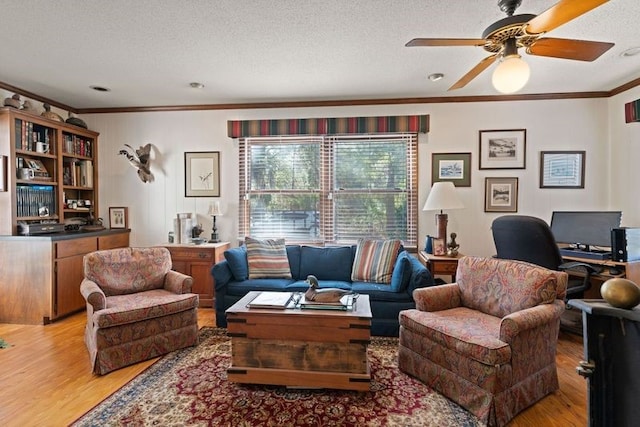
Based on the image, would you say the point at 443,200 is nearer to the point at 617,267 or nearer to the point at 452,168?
the point at 452,168

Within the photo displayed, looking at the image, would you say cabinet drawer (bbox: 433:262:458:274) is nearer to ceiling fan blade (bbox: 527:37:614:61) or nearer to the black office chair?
the black office chair

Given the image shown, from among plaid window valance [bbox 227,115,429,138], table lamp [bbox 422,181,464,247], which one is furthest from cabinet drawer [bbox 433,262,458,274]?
plaid window valance [bbox 227,115,429,138]

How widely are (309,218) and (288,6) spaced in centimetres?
249

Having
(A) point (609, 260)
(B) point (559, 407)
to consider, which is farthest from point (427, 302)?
(A) point (609, 260)

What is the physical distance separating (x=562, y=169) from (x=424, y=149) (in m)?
1.57

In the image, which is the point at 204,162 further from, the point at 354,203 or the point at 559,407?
the point at 559,407

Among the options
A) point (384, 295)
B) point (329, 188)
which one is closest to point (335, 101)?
point (329, 188)

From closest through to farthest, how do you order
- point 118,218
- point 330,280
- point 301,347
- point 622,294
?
1. point 622,294
2. point 301,347
3. point 330,280
4. point 118,218

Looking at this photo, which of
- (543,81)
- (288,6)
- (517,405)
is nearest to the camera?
(517,405)

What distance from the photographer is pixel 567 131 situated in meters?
3.84

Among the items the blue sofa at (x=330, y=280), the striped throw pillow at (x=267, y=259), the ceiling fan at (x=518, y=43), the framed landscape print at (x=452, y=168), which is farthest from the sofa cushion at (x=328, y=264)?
the ceiling fan at (x=518, y=43)

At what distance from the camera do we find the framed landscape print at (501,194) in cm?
392

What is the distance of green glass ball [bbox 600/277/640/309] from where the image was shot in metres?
1.19

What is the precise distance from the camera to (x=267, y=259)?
138 inches
